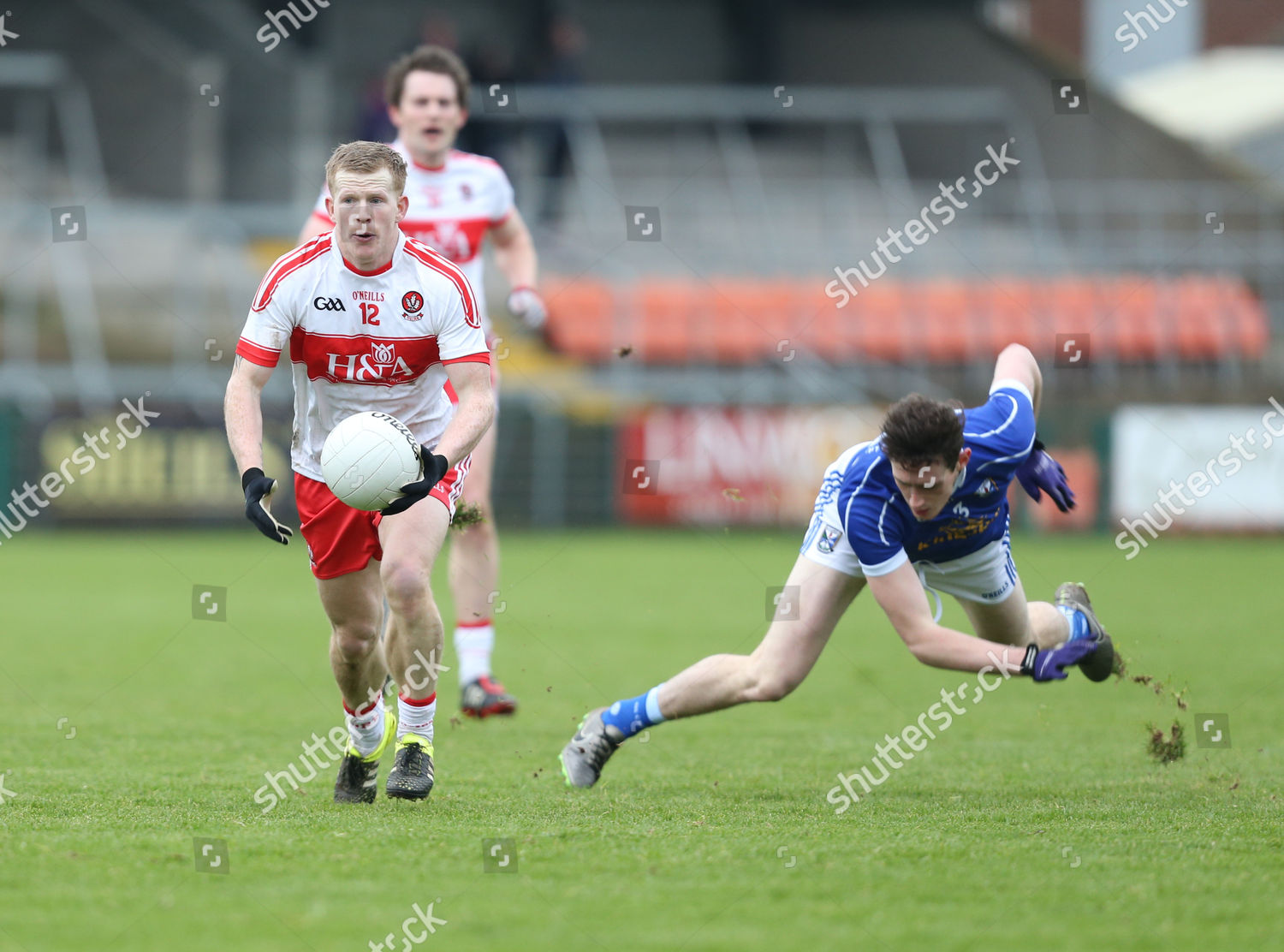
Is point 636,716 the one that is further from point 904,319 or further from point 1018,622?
point 904,319

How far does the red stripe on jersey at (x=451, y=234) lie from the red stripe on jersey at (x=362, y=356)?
2.34m

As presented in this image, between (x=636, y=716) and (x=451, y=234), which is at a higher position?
(x=451, y=234)

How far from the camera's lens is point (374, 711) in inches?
219

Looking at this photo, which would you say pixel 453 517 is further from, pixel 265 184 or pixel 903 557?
pixel 265 184

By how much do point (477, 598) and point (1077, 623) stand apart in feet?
9.05

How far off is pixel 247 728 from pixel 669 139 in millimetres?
20253

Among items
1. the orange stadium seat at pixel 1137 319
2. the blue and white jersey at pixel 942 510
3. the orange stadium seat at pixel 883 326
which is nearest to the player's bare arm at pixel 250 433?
the blue and white jersey at pixel 942 510

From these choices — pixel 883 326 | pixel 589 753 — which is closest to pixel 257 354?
pixel 589 753

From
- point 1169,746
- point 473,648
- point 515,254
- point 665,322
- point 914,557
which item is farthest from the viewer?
point 665,322

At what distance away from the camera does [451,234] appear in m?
7.73

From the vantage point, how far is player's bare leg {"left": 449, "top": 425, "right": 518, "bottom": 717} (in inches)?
289

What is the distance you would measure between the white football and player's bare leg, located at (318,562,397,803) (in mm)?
521

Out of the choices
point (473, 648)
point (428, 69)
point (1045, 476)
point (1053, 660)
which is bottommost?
point (473, 648)

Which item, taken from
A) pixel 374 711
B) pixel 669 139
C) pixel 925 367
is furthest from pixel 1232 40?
pixel 374 711
